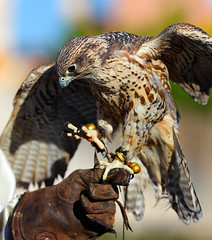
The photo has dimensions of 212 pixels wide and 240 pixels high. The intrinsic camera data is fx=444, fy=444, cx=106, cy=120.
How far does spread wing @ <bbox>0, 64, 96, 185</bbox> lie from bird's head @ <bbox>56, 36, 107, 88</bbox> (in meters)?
0.85

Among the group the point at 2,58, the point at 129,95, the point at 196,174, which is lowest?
the point at 196,174

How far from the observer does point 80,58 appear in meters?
3.08

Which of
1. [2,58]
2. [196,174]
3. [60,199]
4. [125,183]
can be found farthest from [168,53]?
→ [2,58]

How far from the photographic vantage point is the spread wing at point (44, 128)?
13.7 feet

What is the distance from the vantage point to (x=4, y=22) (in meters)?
22.7

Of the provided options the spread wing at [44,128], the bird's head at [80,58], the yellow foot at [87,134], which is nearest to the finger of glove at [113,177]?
the yellow foot at [87,134]

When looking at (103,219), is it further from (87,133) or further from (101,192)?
(87,133)

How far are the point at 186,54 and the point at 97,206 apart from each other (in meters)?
1.45

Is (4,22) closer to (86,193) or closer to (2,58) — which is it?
(2,58)

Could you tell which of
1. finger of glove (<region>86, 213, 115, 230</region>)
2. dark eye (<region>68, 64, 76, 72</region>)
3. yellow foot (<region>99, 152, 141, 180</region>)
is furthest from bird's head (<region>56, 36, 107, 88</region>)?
finger of glove (<region>86, 213, 115, 230</region>)

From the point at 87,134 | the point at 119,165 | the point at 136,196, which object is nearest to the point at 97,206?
the point at 119,165

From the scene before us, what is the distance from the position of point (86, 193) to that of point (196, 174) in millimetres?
11365

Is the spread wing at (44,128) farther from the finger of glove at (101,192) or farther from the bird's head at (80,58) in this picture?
the finger of glove at (101,192)

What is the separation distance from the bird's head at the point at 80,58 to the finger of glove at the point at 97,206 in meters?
0.79
